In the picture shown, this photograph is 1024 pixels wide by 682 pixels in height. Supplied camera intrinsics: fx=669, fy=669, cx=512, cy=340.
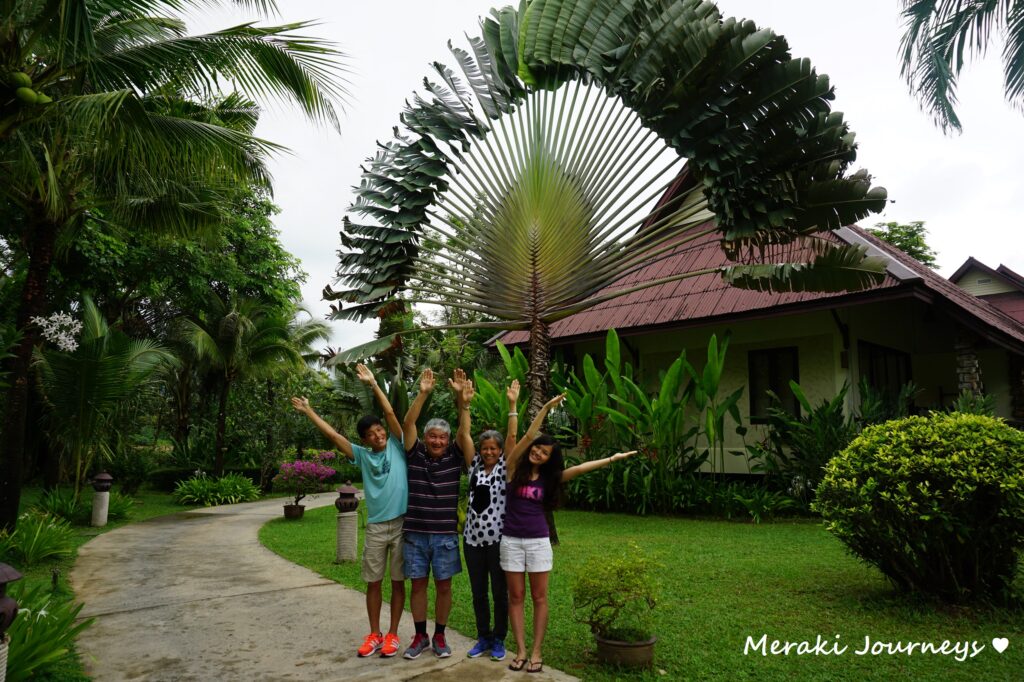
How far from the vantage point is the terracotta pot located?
12.8 ft

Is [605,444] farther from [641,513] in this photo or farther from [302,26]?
[302,26]

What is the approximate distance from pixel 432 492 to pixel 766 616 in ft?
8.85

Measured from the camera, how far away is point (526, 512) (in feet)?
13.2

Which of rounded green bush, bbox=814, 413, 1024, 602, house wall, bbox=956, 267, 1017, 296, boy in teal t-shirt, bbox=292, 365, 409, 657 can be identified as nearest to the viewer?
boy in teal t-shirt, bbox=292, 365, 409, 657

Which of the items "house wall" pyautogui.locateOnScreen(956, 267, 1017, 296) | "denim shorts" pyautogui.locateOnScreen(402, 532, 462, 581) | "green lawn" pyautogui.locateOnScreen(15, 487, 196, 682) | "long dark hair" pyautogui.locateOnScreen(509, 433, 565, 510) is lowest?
"green lawn" pyautogui.locateOnScreen(15, 487, 196, 682)

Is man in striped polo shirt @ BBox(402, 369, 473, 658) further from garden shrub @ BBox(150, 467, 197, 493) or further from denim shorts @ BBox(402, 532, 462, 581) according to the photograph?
garden shrub @ BBox(150, 467, 197, 493)

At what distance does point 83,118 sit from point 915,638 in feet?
25.8

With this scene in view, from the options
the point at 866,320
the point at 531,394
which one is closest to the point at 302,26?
the point at 531,394

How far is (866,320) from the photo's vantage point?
39.1 feet

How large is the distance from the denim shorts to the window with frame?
877 cm

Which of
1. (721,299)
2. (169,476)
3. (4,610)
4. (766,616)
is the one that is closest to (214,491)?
(169,476)

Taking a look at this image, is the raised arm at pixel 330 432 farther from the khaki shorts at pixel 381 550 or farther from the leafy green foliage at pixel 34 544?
the leafy green foliage at pixel 34 544

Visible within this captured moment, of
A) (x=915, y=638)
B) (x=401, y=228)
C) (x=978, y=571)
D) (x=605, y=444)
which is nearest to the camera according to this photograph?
(x=915, y=638)

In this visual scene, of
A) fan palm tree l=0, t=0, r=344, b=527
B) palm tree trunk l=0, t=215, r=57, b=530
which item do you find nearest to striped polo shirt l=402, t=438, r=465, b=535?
fan palm tree l=0, t=0, r=344, b=527
